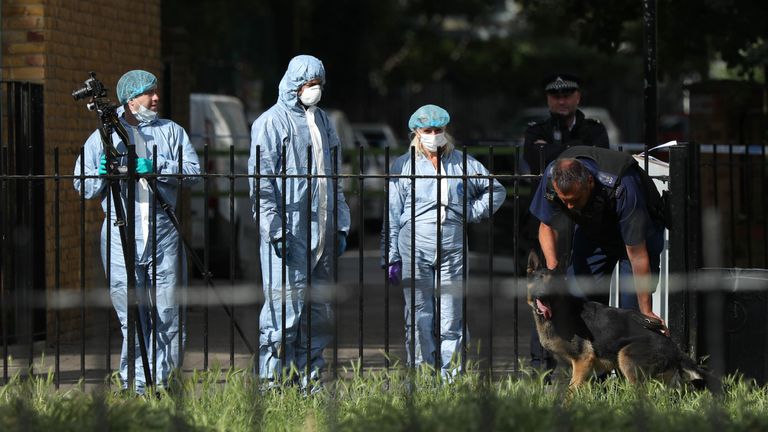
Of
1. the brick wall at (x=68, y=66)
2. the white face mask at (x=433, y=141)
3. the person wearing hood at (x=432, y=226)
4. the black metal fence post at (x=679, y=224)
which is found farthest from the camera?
the brick wall at (x=68, y=66)

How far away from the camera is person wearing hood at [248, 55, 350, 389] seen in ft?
25.0

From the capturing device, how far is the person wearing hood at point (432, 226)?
7.99 m

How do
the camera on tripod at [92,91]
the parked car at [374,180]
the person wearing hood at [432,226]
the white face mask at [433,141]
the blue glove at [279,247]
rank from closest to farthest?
1. the camera on tripod at [92,91]
2. the blue glove at [279,247]
3. the person wearing hood at [432,226]
4. the white face mask at [433,141]
5. the parked car at [374,180]

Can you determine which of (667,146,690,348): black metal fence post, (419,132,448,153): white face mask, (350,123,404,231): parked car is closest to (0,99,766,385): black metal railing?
(667,146,690,348): black metal fence post

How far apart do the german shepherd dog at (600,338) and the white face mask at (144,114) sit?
223cm

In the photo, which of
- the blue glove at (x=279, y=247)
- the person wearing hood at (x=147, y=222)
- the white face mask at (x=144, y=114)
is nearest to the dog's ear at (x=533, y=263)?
the blue glove at (x=279, y=247)

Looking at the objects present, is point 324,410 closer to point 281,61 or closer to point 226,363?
point 226,363

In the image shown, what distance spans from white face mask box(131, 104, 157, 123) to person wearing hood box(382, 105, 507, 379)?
1.37 meters

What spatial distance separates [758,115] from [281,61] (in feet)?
60.8

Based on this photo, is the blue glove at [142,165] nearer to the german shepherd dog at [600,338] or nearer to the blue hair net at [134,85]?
the blue hair net at [134,85]

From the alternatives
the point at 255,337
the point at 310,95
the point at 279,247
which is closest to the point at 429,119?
the point at 310,95

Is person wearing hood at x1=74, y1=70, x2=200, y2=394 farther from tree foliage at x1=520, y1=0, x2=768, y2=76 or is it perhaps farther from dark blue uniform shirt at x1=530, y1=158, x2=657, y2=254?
tree foliage at x1=520, y1=0, x2=768, y2=76

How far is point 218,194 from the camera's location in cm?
1409

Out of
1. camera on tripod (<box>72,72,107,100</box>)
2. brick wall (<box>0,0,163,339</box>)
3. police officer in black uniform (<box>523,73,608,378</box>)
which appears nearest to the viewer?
camera on tripod (<box>72,72,107,100</box>)
